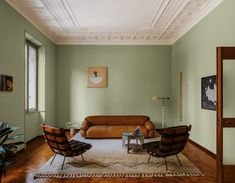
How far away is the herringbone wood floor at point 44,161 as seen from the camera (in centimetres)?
331

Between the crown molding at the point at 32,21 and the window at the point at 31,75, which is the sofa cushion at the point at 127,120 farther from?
the crown molding at the point at 32,21

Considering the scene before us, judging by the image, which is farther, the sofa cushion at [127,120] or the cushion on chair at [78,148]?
the sofa cushion at [127,120]

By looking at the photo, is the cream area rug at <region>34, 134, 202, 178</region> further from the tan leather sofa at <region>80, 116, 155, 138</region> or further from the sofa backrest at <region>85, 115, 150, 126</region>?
the sofa backrest at <region>85, 115, 150, 126</region>

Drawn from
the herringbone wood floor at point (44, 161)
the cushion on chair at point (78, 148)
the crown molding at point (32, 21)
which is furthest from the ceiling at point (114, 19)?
the herringbone wood floor at point (44, 161)

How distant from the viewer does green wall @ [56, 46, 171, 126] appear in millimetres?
7734

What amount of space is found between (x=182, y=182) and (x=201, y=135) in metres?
2.12

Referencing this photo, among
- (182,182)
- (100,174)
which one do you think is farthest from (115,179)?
(182,182)

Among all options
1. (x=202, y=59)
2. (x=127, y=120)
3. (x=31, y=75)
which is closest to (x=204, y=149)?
(x=202, y=59)

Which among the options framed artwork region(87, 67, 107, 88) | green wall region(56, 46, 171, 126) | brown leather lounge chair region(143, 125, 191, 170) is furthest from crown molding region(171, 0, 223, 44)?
framed artwork region(87, 67, 107, 88)

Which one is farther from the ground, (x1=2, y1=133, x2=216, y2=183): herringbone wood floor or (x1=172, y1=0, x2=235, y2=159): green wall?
(x1=172, y1=0, x2=235, y2=159): green wall

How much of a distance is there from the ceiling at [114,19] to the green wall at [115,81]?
1.22ft

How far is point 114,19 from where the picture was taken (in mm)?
5738

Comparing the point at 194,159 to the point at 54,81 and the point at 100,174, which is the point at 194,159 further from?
the point at 54,81

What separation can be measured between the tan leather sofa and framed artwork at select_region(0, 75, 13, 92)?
8.78 ft
